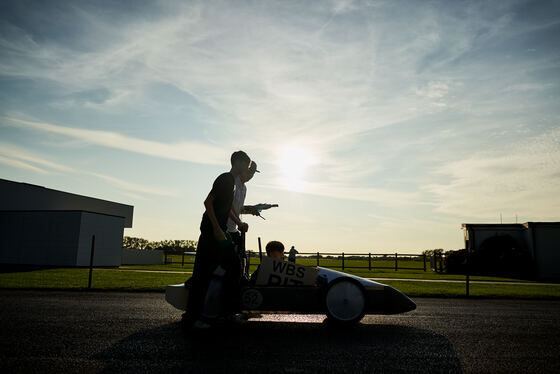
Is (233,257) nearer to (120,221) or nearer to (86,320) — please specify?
(86,320)

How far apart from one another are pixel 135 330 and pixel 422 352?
299cm

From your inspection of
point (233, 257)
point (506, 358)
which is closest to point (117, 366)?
point (233, 257)

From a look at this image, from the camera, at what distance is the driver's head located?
5.12 m

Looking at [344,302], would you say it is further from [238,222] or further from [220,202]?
[220,202]

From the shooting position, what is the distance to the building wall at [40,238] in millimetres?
26656

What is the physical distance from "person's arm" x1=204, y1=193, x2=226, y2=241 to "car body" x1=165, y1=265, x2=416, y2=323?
78cm

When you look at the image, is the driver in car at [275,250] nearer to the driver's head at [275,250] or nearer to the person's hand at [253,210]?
the driver's head at [275,250]

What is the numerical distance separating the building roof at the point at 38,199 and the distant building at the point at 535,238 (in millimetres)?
27917

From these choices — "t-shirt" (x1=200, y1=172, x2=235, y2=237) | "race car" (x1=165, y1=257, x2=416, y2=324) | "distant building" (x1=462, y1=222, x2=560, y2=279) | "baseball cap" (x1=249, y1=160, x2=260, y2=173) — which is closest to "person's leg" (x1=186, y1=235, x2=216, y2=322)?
"t-shirt" (x1=200, y1=172, x2=235, y2=237)

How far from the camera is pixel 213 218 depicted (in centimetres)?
424

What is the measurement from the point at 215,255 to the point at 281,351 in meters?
1.41

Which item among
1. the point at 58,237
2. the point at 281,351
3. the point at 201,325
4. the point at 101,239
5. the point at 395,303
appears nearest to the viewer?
the point at 281,351

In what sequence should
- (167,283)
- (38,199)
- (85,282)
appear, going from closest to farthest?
(85,282)
(167,283)
(38,199)

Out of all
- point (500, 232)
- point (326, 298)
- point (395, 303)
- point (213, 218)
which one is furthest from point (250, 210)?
point (500, 232)
